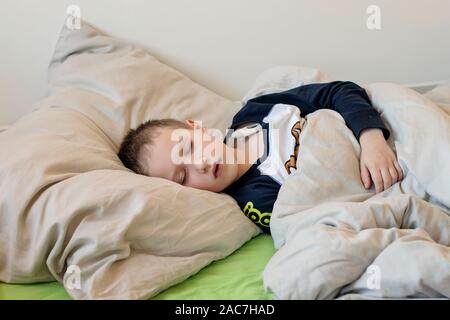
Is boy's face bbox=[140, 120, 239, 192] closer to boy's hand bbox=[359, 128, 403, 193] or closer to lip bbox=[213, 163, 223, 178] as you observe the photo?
lip bbox=[213, 163, 223, 178]

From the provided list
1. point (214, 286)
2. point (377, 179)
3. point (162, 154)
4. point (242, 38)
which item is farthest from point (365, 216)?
point (242, 38)

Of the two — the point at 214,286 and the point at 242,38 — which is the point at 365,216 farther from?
the point at 242,38

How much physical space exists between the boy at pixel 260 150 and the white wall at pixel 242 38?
11.2 inches

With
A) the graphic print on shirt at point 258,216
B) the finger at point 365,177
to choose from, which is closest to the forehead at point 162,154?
the graphic print on shirt at point 258,216

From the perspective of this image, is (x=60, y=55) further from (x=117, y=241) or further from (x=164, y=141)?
(x=117, y=241)

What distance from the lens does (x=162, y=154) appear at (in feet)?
3.18

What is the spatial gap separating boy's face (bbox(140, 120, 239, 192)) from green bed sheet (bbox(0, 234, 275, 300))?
17cm

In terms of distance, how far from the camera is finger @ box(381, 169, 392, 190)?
893 millimetres

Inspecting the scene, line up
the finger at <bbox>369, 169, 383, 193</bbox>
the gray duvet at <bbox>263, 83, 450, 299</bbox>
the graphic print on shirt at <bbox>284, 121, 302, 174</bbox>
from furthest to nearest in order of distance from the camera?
the graphic print on shirt at <bbox>284, 121, 302, 174</bbox> → the finger at <bbox>369, 169, 383, 193</bbox> → the gray duvet at <bbox>263, 83, 450, 299</bbox>

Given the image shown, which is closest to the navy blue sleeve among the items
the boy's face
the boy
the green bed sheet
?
the boy

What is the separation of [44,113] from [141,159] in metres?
0.26

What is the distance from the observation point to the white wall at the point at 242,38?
4.18 feet

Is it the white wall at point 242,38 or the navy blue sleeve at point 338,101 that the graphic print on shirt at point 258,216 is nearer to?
the navy blue sleeve at point 338,101
